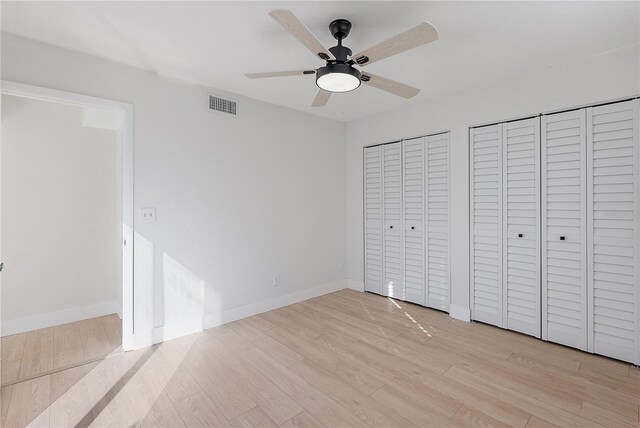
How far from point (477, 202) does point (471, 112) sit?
969 mm

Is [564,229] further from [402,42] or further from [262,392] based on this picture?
[262,392]

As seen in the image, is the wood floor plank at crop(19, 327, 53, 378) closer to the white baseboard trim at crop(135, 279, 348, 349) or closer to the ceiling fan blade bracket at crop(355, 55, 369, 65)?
the white baseboard trim at crop(135, 279, 348, 349)

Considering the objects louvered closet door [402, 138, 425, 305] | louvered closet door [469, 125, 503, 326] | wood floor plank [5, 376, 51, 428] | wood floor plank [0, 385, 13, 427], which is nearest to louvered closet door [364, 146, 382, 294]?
louvered closet door [402, 138, 425, 305]

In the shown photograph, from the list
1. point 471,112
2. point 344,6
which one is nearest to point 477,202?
point 471,112

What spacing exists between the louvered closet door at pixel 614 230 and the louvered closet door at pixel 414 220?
1543 mm

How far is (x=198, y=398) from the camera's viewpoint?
197cm

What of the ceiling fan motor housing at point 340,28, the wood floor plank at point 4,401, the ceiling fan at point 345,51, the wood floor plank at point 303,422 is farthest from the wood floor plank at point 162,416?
the ceiling fan motor housing at point 340,28

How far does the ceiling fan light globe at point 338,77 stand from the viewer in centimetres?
189

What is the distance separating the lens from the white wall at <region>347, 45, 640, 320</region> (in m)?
2.45

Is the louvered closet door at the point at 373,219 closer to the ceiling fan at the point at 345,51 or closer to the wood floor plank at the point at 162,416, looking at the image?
the ceiling fan at the point at 345,51

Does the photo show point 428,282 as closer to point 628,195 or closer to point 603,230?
point 603,230

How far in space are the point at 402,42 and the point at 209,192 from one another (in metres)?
2.28

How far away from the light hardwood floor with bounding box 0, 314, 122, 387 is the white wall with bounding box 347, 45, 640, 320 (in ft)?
10.0

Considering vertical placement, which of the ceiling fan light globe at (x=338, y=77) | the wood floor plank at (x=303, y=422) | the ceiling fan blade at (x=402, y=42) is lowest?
the wood floor plank at (x=303, y=422)
